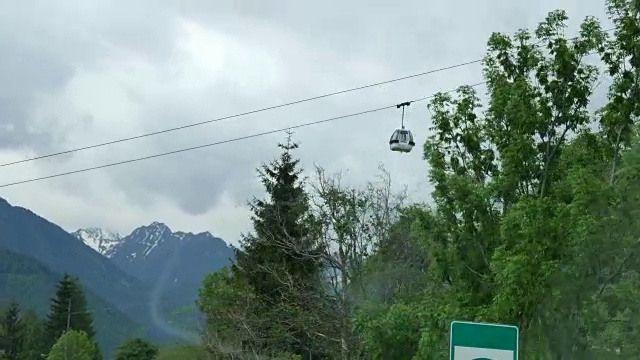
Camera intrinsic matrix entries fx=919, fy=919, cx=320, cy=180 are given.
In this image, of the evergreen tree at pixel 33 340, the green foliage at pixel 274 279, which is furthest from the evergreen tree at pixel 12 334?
the green foliage at pixel 274 279

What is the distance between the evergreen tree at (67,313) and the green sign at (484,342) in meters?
103

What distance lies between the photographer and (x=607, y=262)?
484 inches

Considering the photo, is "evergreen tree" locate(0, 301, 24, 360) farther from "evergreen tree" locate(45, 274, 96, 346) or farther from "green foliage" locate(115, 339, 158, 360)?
"green foliage" locate(115, 339, 158, 360)

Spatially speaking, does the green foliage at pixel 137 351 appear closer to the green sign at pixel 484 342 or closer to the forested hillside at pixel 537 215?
the forested hillside at pixel 537 215

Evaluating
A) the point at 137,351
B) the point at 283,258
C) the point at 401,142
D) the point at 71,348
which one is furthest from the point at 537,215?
the point at 137,351

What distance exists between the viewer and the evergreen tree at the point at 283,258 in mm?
28219

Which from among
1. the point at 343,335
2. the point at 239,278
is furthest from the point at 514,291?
the point at 239,278

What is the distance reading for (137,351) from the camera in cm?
11088

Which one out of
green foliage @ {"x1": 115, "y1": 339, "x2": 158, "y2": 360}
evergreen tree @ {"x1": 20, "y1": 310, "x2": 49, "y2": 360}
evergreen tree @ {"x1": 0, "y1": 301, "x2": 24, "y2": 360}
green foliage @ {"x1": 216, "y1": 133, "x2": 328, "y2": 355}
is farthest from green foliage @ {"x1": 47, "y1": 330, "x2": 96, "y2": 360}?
green foliage @ {"x1": 216, "y1": 133, "x2": 328, "y2": 355}

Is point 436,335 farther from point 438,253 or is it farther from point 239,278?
point 239,278

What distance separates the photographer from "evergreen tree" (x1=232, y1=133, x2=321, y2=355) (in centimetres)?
2822

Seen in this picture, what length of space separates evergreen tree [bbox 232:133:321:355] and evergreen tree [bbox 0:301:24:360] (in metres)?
80.7

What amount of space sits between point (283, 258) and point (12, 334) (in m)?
88.7

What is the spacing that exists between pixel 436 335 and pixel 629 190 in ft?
11.5
